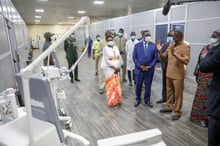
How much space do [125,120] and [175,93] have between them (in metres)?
0.94

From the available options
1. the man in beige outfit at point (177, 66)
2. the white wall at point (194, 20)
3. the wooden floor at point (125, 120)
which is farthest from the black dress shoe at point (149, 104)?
the white wall at point (194, 20)

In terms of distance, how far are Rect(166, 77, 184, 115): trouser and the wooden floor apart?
0.61 feet

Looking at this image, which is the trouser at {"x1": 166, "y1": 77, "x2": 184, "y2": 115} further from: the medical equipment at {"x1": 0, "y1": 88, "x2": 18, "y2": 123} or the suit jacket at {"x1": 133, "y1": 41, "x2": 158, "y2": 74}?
the medical equipment at {"x1": 0, "y1": 88, "x2": 18, "y2": 123}

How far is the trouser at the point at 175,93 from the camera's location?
267cm

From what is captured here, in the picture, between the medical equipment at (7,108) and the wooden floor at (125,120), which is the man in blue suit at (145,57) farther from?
the medical equipment at (7,108)

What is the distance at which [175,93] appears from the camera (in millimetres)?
2723

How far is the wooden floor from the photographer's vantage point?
238 cm

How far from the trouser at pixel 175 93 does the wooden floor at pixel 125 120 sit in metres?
0.19

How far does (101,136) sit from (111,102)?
1.04 m

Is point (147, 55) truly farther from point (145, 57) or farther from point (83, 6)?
point (83, 6)

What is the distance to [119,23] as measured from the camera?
28.2ft

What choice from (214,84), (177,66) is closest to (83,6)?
(177,66)

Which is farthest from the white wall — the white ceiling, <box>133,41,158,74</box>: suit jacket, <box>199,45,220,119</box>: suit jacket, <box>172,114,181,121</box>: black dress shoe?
<box>199,45,220,119</box>: suit jacket

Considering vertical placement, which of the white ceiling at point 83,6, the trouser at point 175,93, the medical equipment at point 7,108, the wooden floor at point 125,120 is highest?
the white ceiling at point 83,6
